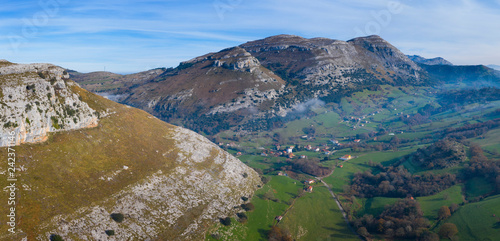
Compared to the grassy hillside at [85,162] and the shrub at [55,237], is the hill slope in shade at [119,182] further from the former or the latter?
the shrub at [55,237]

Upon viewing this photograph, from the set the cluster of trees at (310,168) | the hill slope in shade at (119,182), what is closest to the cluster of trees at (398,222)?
the hill slope in shade at (119,182)

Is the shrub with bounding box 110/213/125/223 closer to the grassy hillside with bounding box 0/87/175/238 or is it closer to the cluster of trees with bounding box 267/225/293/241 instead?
the grassy hillside with bounding box 0/87/175/238

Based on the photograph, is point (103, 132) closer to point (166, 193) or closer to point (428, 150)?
point (166, 193)

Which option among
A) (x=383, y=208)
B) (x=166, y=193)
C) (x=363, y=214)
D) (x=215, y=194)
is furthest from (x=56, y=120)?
(x=383, y=208)

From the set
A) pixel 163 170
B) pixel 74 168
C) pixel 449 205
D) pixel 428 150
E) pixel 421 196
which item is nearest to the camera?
pixel 74 168

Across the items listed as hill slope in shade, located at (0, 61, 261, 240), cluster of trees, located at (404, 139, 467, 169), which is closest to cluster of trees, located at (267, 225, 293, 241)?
hill slope in shade, located at (0, 61, 261, 240)
